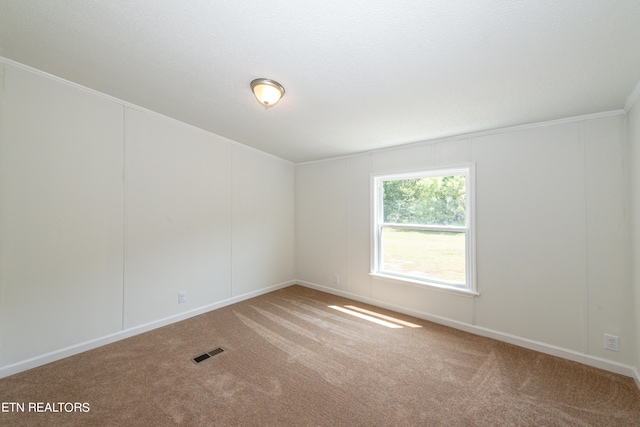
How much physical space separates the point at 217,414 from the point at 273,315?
160 cm

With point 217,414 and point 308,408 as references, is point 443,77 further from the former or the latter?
point 217,414

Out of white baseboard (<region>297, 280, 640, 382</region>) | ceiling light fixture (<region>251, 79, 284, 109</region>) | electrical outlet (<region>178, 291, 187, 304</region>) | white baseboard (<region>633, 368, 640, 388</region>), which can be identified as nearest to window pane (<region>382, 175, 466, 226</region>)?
white baseboard (<region>297, 280, 640, 382</region>)

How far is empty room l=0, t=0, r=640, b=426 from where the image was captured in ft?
5.16

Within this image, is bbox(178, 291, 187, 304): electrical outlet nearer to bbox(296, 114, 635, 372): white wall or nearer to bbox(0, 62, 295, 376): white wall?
bbox(0, 62, 295, 376): white wall

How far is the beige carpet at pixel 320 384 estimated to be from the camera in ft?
5.37

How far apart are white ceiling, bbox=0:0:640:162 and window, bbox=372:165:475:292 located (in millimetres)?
816

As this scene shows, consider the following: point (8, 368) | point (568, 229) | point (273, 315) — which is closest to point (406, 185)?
point (568, 229)

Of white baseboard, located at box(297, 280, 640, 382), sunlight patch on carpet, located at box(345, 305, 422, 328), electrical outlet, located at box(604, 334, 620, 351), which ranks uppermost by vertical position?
electrical outlet, located at box(604, 334, 620, 351)

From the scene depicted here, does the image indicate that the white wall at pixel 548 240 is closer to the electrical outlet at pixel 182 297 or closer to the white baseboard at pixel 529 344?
the white baseboard at pixel 529 344

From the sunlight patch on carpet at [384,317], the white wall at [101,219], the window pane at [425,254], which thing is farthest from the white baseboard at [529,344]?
the white wall at [101,219]

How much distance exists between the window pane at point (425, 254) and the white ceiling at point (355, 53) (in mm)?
1420

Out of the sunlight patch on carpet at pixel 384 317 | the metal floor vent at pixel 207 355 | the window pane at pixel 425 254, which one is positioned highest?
the window pane at pixel 425 254

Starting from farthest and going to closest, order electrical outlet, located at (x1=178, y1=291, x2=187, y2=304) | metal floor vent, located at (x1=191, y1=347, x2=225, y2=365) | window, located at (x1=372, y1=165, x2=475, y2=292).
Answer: electrical outlet, located at (x1=178, y1=291, x2=187, y2=304)
window, located at (x1=372, y1=165, x2=475, y2=292)
metal floor vent, located at (x1=191, y1=347, x2=225, y2=365)

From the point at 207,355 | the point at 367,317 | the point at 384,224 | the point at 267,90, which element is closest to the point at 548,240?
the point at 384,224
